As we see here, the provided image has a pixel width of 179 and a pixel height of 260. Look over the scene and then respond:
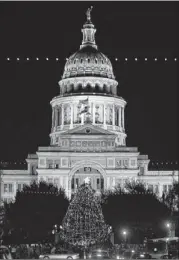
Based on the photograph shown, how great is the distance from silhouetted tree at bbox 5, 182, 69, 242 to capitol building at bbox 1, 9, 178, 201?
68.7ft

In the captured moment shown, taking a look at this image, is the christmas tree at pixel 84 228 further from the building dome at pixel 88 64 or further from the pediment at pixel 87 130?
the building dome at pixel 88 64

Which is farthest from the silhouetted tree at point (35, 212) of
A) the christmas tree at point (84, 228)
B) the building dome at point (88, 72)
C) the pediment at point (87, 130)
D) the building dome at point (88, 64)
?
the building dome at point (88, 64)

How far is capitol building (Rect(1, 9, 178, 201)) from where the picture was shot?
164375 mm

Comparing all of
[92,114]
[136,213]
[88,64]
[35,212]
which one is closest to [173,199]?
[136,213]

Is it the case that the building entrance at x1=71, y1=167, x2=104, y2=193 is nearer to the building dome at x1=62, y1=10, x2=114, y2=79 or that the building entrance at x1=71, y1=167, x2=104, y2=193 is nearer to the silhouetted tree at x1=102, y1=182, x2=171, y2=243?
the building dome at x1=62, y1=10, x2=114, y2=79

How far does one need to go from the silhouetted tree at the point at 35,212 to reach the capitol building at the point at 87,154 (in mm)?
20928

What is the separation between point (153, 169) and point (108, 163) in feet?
44.5

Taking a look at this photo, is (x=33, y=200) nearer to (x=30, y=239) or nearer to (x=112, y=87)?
(x=30, y=239)

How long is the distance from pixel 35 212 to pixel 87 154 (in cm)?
4196

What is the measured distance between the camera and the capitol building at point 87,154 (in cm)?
16438

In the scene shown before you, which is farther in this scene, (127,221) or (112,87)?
(112,87)

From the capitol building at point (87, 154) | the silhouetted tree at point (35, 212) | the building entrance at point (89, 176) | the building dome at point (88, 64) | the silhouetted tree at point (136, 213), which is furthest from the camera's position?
the building dome at point (88, 64)

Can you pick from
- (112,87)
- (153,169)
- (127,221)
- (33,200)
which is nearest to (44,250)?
(127,221)

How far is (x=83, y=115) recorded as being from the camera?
180 meters
